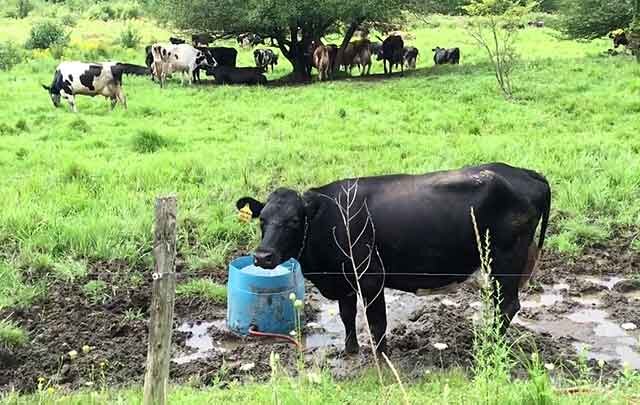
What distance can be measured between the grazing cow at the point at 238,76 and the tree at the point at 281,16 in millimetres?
1158

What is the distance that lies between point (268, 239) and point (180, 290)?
1.90 metres

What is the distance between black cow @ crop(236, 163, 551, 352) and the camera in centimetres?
545

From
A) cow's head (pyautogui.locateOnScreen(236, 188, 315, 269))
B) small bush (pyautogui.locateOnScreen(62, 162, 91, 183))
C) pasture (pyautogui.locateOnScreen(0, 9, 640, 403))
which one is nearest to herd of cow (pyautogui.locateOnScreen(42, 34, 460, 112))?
pasture (pyautogui.locateOnScreen(0, 9, 640, 403))

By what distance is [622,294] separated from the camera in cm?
686

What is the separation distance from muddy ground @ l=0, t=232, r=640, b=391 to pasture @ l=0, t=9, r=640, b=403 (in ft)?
0.07

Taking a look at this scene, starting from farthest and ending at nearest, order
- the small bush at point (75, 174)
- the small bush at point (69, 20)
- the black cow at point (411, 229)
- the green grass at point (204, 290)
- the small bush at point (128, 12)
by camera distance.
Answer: the small bush at point (128, 12), the small bush at point (69, 20), the small bush at point (75, 174), the green grass at point (204, 290), the black cow at point (411, 229)

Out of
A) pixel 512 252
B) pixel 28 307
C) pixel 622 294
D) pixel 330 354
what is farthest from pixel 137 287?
pixel 622 294

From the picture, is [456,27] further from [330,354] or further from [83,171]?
[330,354]

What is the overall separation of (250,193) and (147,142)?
10.6 ft

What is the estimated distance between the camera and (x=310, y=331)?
20.6 ft

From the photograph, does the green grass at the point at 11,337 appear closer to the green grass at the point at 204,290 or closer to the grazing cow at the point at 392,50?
the green grass at the point at 204,290

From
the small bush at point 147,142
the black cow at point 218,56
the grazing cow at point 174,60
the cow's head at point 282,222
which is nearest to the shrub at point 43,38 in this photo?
the black cow at point 218,56

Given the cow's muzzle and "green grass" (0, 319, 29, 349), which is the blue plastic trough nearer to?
the cow's muzzle

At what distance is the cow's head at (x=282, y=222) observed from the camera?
5285 mm
